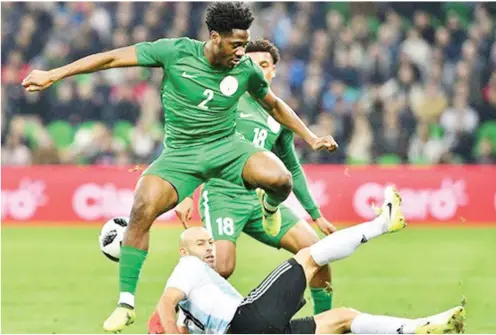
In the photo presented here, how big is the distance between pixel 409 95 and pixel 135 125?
4801mm

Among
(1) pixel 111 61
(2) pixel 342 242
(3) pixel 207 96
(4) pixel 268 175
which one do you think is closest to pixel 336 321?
(2) pixel 342 242

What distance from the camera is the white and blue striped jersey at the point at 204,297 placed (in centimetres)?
738

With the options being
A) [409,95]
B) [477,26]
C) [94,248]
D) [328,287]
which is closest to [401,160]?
[409,95]

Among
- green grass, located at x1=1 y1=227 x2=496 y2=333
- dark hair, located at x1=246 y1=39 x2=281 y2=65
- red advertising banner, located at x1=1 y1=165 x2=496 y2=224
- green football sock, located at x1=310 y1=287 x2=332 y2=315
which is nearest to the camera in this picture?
green football sock, located at x1=310 y1=287 x2=332 y2=315

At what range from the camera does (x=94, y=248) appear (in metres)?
16.3

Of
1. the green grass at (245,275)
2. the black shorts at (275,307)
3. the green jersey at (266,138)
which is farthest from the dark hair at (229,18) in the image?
the green grass at (245,275)

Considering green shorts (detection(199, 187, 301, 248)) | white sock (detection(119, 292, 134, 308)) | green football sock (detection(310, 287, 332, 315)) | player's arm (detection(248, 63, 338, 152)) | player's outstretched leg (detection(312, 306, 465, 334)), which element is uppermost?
player's arm (detection(248, 63, 338, 152))

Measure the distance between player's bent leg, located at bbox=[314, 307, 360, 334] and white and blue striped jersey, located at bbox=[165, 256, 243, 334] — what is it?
564mm

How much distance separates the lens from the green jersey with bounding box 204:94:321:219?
31.8ft

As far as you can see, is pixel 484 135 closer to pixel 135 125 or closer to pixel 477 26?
pixel 477 26

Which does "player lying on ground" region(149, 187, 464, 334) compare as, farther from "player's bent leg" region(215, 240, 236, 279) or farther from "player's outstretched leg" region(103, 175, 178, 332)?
"player's bent leg" region(215, 240, 236, 279)

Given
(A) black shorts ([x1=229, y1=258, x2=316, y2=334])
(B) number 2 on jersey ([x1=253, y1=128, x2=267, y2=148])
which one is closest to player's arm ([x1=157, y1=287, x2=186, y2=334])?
(A) black shorts ([x1=229, y1=258, x2=316, y2=334])

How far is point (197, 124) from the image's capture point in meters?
8.52

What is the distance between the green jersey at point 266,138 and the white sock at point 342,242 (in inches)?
73.8
